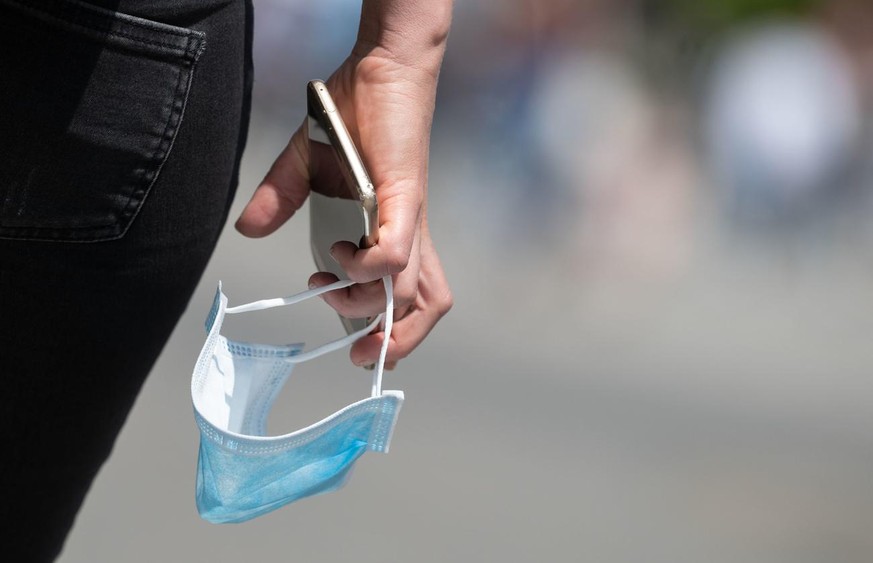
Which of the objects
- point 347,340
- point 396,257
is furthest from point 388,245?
point 347,340

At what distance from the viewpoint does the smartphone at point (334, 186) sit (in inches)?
36.6

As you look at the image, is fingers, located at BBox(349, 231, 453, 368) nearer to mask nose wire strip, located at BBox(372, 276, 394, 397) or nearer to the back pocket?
mask nose wire strip, located at BBox(372, 276, 394, 397)

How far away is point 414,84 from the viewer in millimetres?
1002

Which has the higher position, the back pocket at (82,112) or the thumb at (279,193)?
the back pocket at (82,112)

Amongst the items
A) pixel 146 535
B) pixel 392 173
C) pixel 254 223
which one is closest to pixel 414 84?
pixel 392 173

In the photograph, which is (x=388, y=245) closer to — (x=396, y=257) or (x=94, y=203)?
(x=396, y=257)

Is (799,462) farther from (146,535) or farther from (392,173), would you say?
(392,173)

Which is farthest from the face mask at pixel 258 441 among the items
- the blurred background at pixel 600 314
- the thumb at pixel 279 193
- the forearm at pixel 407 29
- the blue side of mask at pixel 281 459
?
the blurred background at pixel 600 314

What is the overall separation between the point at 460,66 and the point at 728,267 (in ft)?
5.34

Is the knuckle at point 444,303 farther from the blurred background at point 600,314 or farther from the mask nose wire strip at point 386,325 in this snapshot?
the blurred background at point 600,314

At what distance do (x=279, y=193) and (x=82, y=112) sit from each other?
0.29 metres

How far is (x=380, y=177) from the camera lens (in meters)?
0.98

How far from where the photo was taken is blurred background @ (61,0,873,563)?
2.35 meters

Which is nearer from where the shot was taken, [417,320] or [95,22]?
[95,22]
